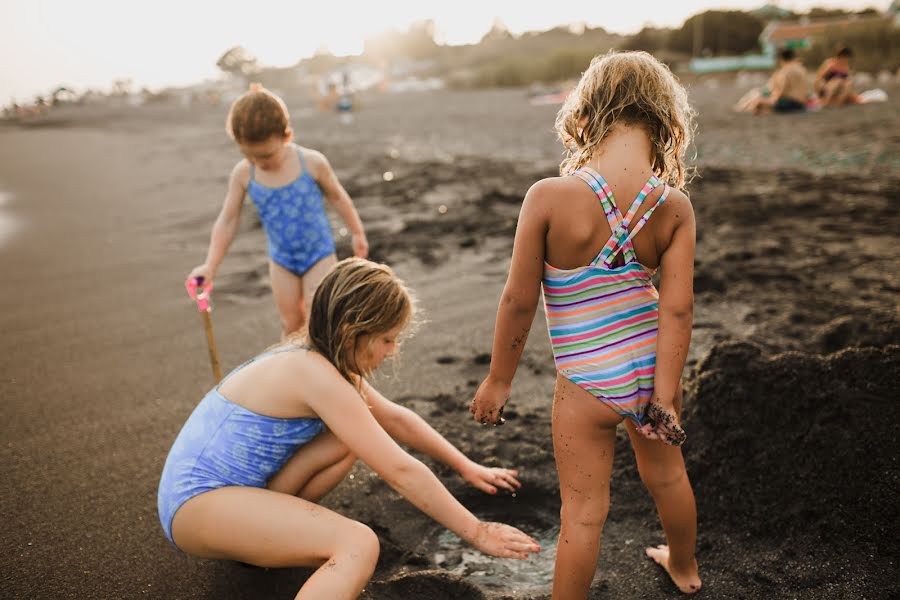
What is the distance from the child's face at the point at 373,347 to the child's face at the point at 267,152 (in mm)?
1565

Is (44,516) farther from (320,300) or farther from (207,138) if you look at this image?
(207,138)

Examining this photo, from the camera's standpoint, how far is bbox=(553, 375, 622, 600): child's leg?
1746 mm

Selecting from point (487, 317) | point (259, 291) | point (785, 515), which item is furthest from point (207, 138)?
point (785, 515)

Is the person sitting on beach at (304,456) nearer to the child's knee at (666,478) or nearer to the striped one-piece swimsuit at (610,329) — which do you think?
the child's knee at (666,478)

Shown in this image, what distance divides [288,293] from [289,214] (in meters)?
0.44

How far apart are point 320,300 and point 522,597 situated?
1151 mm

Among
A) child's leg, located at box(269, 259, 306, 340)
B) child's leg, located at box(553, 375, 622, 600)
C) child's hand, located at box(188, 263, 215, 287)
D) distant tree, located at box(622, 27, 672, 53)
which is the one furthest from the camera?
distant tree, located at box(622, 27, 672, 53)

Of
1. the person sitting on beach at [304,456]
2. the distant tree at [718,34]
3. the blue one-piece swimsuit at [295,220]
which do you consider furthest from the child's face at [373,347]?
the distant tree at [718,34]

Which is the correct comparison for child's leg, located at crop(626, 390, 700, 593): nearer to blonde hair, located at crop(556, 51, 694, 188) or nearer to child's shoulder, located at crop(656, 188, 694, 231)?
child's shoulder, located at crop(656, 188, 694, 231)

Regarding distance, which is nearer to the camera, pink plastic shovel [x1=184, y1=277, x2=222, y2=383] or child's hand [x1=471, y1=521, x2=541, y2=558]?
child's hand [x1=471, y1=521, x2=541, y2=558]

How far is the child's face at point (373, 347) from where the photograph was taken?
198 cm

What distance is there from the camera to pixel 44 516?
245cm

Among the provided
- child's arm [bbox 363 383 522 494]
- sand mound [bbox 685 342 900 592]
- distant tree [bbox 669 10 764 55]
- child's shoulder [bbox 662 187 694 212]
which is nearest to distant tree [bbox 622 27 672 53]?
distant tree [bbox 669 10 764 55]

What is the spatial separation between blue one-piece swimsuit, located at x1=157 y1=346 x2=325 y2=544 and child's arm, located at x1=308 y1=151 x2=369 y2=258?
1538mm
